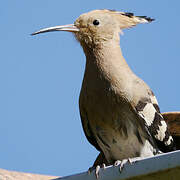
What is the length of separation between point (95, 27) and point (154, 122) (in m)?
0.62

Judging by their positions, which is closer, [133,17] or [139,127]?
[139,127]

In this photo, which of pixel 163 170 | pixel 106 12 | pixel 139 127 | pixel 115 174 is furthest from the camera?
pixel 106 12

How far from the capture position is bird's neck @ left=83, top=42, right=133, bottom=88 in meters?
2.30

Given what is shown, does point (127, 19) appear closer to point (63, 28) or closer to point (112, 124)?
point (63, 28)

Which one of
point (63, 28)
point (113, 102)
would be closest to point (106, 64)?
point (113, 102)

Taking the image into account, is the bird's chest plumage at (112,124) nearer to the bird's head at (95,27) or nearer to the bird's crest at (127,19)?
the bird's head at (95,27)

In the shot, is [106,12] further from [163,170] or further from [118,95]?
[163,170]

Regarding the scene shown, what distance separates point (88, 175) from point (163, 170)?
36 cm

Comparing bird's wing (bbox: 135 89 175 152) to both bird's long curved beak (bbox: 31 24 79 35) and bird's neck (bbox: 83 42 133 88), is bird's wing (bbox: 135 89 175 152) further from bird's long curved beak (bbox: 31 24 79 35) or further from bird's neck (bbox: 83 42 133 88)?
bird's long curved beak (bbox: 31 24 79 35)

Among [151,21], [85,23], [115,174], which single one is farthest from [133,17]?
[115,174]

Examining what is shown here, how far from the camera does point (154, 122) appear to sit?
7.43ft

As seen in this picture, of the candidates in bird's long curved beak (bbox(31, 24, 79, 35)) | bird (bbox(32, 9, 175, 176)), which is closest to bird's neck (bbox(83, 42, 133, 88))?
bird (bbox(32, 9, 175, 176))

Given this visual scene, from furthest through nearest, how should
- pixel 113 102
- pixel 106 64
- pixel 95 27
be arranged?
pixel 95 27 < pixel 106 64 < pixel 113 102

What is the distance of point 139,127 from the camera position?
2207mm
